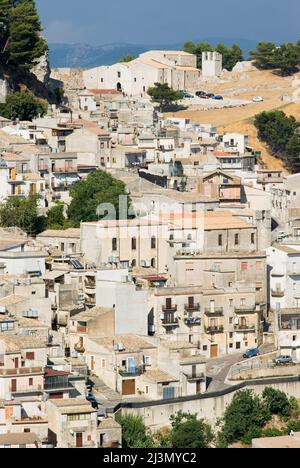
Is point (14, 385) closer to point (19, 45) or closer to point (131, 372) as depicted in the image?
point (131, 372)

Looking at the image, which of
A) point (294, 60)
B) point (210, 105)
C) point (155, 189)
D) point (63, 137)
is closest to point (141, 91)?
point (210, 105)

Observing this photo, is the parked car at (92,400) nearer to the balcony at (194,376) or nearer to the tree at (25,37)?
the balcony at (194,376)

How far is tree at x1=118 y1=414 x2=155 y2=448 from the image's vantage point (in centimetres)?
4349

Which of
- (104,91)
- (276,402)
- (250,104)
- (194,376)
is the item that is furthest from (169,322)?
(250,104)

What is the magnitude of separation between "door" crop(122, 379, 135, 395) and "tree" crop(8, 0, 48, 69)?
35.4m

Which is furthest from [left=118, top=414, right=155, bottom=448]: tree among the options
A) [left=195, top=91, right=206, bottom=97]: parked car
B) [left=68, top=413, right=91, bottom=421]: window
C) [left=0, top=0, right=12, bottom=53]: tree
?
[left=195, top=91, right=206, bottom=97]: parked car

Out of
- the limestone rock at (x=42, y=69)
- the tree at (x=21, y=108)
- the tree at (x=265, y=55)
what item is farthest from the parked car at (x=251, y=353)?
the tree at (x=265, y=55)

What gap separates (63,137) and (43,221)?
31.2 feet

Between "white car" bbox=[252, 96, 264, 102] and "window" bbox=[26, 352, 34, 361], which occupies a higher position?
"white car" bbox=[252, 96, 264, 102]

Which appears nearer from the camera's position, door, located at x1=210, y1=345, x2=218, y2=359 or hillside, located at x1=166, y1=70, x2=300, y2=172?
door, located at x1=210, y1=345, x2=218, y2=359

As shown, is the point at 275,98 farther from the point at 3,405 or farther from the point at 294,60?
the point at 3,405

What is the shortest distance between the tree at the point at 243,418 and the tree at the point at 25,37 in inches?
1406

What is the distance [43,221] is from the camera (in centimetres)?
6116

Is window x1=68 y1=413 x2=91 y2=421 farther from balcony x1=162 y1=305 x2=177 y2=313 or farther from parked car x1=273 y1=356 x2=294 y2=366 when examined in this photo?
parked car x1=273 y1=356 x2=294 y2=366
